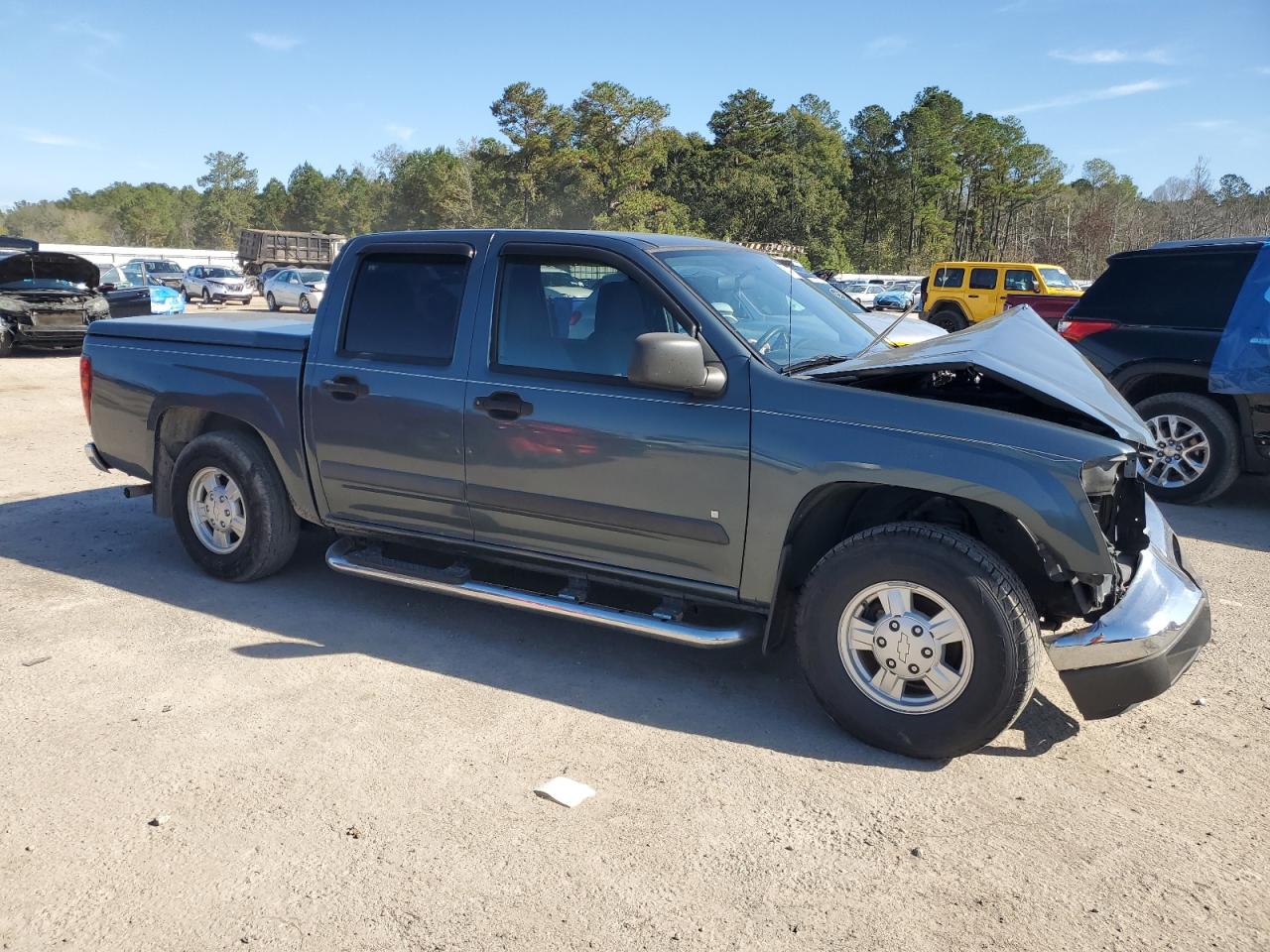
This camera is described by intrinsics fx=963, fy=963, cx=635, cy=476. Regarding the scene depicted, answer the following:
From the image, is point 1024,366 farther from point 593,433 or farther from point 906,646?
point 593,433

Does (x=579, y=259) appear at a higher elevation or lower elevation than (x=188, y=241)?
lower

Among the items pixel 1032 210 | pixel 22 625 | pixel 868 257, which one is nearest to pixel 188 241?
pixel 868 257

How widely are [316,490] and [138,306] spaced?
15609 millimetres

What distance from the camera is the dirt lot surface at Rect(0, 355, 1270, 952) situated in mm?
2676

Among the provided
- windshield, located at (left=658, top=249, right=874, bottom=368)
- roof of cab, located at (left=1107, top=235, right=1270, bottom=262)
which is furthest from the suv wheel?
windshield, located at (left=658, top=249, right=874, bottom=368)

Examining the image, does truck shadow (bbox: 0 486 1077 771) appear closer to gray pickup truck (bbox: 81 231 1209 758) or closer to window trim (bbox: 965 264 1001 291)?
gray pickup truck (bbox: 81 231 1209 758)

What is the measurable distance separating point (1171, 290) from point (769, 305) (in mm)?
5014

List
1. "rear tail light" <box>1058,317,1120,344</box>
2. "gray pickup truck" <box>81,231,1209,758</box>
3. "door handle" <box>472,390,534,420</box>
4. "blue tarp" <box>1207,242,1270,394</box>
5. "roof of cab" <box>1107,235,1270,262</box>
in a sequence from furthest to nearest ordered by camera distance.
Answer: "rear tail light" <box>1058,317,1120,344</box>
"roof of cab" <box>1107,235,1270,262</box>
"blue tarp" <box>1207,242,1270,394</box>
"door handle" <box>472,390,534,420</box>
"gray pickup truck" <box>81,231,1209,758</box>

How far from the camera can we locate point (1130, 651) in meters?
3.30

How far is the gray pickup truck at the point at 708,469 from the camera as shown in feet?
11.1

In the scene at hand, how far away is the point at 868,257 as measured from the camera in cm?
6588

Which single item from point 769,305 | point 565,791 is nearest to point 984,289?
point 769,305

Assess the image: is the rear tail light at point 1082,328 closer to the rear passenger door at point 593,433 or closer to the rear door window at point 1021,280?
the rear passenger door at point 593,433

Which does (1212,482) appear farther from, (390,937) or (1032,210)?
→ (1032,210)
